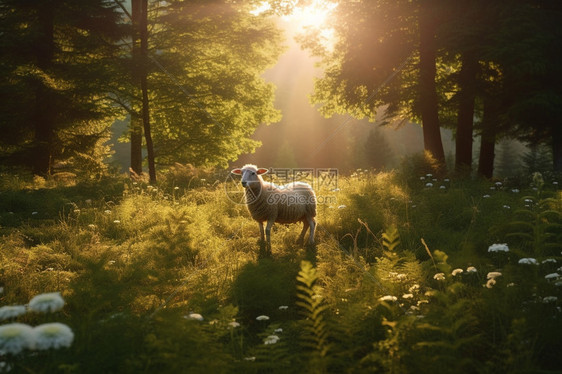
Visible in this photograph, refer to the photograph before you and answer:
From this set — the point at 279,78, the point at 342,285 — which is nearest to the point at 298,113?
the point at 279,78

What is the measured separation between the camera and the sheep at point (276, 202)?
7.78m

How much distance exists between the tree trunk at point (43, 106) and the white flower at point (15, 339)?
583 inches

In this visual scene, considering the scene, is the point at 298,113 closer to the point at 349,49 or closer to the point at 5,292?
the point at 349,49

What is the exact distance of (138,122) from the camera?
16.2m

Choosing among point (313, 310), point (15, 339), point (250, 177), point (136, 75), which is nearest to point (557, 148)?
point (250, 177)

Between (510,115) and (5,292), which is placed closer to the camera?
(5,292)

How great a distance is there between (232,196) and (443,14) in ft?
32.0

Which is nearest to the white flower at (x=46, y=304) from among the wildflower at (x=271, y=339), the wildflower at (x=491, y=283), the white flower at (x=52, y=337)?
the white flower at (x=52, y=337)

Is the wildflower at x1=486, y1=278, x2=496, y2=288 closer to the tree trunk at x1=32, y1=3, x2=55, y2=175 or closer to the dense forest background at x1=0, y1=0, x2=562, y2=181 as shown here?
the dense forest background at x1=0, y1=0, x2=562, y2=181

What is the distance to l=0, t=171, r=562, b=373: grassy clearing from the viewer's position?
3021 millimetres

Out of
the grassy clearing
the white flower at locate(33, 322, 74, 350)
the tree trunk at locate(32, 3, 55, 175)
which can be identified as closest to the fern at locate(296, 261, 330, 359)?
the grassy clearing

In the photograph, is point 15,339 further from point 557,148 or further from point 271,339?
point 557,148

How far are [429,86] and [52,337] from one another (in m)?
14.1

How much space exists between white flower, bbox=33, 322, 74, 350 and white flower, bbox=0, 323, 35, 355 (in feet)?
0.13
